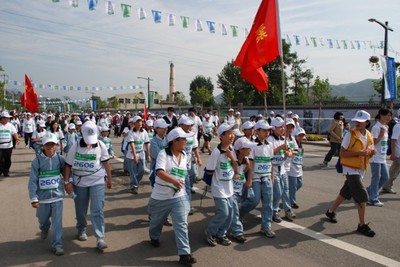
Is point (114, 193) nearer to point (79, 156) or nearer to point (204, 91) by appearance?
point (79, 156)

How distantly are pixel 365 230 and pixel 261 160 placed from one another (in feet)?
6.27

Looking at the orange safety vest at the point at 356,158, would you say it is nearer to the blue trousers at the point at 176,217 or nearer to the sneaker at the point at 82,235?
the blue trousers at the point at 176,217

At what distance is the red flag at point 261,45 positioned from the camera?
20.8 feet

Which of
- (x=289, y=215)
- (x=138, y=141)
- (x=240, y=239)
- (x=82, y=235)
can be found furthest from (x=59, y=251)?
(x=138, y=141)

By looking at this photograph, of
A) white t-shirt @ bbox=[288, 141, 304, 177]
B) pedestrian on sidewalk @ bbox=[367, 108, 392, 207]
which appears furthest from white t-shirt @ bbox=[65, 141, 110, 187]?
pedestrian on sidewalk @ bbox=[367, 108, 392, 207]

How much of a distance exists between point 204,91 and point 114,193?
59.7 metres

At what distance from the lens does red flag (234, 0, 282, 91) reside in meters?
6.35

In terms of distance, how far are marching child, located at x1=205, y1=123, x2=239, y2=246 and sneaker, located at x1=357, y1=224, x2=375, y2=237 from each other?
2.11 m

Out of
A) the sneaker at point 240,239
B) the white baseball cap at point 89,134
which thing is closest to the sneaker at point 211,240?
the sneaker at point 240,239

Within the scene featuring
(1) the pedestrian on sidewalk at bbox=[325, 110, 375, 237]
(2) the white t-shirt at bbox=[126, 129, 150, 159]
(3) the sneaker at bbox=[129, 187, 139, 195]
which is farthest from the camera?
(2) the white t-shirt at bbox=[126, 129, 150, 159]

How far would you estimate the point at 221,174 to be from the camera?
5207 mm

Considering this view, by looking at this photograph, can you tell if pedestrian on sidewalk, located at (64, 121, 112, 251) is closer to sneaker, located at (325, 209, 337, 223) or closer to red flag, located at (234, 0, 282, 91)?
red flag, located at (234, 0, 282, 91)

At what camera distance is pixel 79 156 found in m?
5.16

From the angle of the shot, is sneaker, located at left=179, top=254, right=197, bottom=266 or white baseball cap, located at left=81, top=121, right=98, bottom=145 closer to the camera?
sneaker, located at left=179, top=254, right=197, bottom=266
